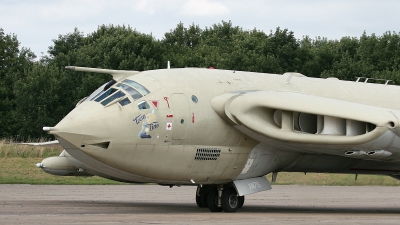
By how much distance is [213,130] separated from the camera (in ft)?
68.1

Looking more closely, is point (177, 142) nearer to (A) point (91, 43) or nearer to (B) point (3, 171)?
(B) point (3, 171)

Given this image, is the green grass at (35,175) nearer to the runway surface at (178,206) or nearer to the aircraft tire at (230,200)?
the runway surface at (178,206)

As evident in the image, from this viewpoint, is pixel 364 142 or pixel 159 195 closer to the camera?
pixel 364 142

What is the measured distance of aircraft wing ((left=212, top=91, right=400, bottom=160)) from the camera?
19656 millimetres

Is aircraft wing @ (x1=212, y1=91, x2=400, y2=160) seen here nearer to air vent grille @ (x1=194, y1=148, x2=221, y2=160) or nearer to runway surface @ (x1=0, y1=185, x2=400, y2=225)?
air vent grille @ (x1=194, y1=148, x2=221, y2=160)

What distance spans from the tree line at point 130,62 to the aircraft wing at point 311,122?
118ft

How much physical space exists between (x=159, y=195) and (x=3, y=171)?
37.7 feet

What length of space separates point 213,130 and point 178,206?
15.1ft

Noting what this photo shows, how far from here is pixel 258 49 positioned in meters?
68.4

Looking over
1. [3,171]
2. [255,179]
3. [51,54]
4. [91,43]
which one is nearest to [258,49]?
[91,43]

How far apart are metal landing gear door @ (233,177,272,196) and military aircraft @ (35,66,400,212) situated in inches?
1.3

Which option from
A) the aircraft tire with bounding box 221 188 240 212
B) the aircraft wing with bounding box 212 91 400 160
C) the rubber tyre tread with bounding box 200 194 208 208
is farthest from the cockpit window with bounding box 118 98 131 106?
the rubber tyre tread with bounding box 200 194 208 208

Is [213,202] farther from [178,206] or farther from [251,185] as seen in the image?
[178,206]

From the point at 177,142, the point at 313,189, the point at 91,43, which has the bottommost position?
the point at 313,189
